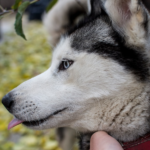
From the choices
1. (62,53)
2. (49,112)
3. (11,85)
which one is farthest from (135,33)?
(11,85)

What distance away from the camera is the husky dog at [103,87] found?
132cm

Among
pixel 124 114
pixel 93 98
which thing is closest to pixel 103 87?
pixel 93 98

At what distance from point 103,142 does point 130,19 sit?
77cm

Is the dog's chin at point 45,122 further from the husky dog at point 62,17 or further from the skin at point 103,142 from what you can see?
the husky dog at point 62,17

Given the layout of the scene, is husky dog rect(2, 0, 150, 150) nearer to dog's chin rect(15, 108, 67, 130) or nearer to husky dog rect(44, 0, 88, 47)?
dog's chin rect(15, 108, 67, 130)

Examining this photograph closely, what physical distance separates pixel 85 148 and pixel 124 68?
2.31 ft

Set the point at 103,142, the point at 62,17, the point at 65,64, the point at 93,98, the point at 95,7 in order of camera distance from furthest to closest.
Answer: the point at 62,17 → the point at 95,7 → the point at 65,64 → the point at 93,98 → the point at 103,142

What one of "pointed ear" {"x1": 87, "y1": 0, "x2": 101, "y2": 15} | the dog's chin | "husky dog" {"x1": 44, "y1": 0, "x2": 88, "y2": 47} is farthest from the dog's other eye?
"husky dog" {"x1": 44, "y1": 0, "x2": 88, "y2": 47}

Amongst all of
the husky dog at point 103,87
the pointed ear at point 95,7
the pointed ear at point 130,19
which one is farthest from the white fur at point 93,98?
the pointed ear at point 95,7

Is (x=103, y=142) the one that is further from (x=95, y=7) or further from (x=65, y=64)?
(x=95, y=7)

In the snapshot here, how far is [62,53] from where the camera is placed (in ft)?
4.86

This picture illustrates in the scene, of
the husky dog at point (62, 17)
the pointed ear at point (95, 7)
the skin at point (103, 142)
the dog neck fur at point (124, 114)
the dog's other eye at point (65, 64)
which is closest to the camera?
the skin at point (103, 142)

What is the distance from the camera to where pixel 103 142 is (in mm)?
1251

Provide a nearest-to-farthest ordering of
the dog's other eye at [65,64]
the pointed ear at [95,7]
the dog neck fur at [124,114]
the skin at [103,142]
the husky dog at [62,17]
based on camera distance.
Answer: the skin at [103,142] < the dog neck fur at [124,114] < the dog's other eye at [65,64] < the pointed ear at [95,7] < the husky dog at [62,17]
